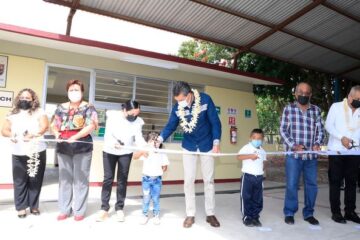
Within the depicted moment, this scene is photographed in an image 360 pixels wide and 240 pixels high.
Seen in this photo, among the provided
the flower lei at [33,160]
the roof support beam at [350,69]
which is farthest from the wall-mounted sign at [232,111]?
the flower lei at [33,160]

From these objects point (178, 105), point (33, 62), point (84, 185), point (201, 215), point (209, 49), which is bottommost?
point (201, 215)

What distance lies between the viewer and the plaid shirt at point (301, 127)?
448 cm

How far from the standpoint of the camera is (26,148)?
162 inches

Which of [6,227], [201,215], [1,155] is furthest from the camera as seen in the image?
[1,155]

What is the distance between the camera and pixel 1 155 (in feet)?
20.5

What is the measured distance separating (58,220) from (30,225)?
35cm

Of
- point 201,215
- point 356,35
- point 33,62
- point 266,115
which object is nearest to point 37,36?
point 33,62

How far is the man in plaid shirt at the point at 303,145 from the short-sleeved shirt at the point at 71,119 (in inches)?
105

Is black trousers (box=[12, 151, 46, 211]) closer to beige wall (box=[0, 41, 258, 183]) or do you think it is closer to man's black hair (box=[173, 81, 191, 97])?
man's black hair (box=[173, 81, 191, 97])

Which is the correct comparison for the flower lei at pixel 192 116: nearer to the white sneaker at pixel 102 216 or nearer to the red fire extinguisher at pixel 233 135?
the white sneaker at pixel 102 216

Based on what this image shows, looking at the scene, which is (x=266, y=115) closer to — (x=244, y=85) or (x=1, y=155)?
(x=244, y=85)

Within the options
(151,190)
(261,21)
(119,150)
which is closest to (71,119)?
(119,150)

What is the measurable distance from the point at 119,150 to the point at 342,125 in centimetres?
307

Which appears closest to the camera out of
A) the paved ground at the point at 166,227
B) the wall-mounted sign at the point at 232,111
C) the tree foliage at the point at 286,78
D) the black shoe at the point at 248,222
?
the paved ground at the point at 166,227
